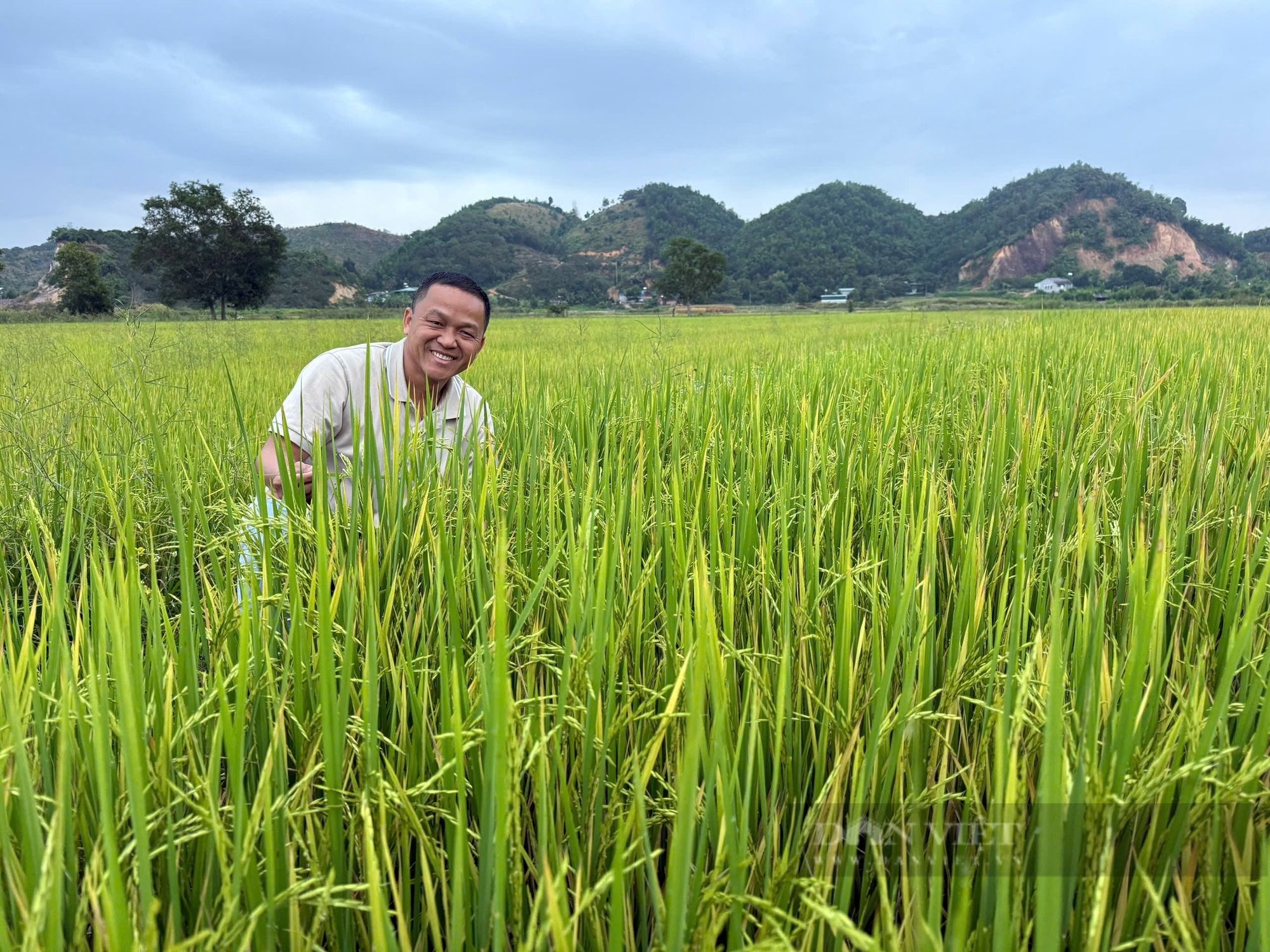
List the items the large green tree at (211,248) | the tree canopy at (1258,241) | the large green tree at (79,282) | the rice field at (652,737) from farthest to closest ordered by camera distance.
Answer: the tree canopy at (1258,241) → the large green tree at (211,248) → the large green tree at (79,282) → the rice field at (652,737)

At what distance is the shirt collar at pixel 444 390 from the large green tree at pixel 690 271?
39.7 metres

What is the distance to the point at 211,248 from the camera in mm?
31750

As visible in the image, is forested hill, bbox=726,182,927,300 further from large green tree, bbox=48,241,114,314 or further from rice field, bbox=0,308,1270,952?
rice field, bbox=0,308,1270,952

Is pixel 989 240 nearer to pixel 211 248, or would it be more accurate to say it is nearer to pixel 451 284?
pixel 211 248

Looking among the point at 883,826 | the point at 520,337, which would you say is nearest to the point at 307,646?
the point at 883,826

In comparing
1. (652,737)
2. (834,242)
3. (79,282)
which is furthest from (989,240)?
(652,737)

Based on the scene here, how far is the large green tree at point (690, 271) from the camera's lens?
41.8m

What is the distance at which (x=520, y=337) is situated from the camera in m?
10.1

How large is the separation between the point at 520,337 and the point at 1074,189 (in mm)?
75955

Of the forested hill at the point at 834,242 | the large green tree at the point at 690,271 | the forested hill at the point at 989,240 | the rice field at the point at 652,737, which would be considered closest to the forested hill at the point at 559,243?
the forested hill at the point at 834,242

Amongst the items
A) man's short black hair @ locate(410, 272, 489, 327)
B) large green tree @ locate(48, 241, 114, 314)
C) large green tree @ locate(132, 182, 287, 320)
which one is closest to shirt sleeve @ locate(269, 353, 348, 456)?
man's short black hair @ locate(410, 272, 489, 327)

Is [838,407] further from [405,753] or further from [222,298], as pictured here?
[222,298]

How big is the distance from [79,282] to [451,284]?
3011 cm

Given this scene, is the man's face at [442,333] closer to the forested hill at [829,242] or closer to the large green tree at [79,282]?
the large green tree at [79,282]
